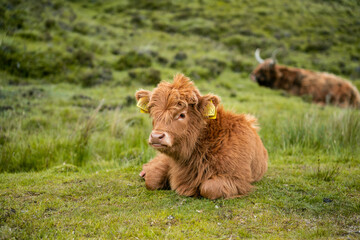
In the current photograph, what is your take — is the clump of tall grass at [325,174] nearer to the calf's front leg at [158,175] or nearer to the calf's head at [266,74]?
the calf's front leg at [158,175]

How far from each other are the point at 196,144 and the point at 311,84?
11.8 m

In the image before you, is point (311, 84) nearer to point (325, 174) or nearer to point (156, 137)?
point (325, 174)

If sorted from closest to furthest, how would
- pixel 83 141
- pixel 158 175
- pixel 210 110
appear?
pixel 210 110 < pixel 158 175 < pixel 83 141

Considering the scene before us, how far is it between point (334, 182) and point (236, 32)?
2269cm

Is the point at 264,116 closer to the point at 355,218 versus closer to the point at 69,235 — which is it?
the point at 355,218

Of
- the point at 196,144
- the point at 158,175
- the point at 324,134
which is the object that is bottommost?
the point at 158,175

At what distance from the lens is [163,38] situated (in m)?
22.1

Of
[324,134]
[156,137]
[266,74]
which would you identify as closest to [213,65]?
[266,74]

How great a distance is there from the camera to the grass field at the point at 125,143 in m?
3.59

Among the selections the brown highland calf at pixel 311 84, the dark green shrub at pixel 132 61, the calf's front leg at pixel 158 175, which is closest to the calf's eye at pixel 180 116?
the calf's front leg at pixel 158 175

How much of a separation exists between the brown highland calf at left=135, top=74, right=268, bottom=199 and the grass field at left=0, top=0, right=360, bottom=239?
0.22 m

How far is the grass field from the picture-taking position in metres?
3.59

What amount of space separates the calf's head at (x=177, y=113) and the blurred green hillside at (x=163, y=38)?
310 cm

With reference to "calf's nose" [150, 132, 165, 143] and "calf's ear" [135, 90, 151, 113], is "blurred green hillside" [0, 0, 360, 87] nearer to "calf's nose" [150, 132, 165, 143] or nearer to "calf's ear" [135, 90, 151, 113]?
"calf's ear" [135, 90, 151, 113]
